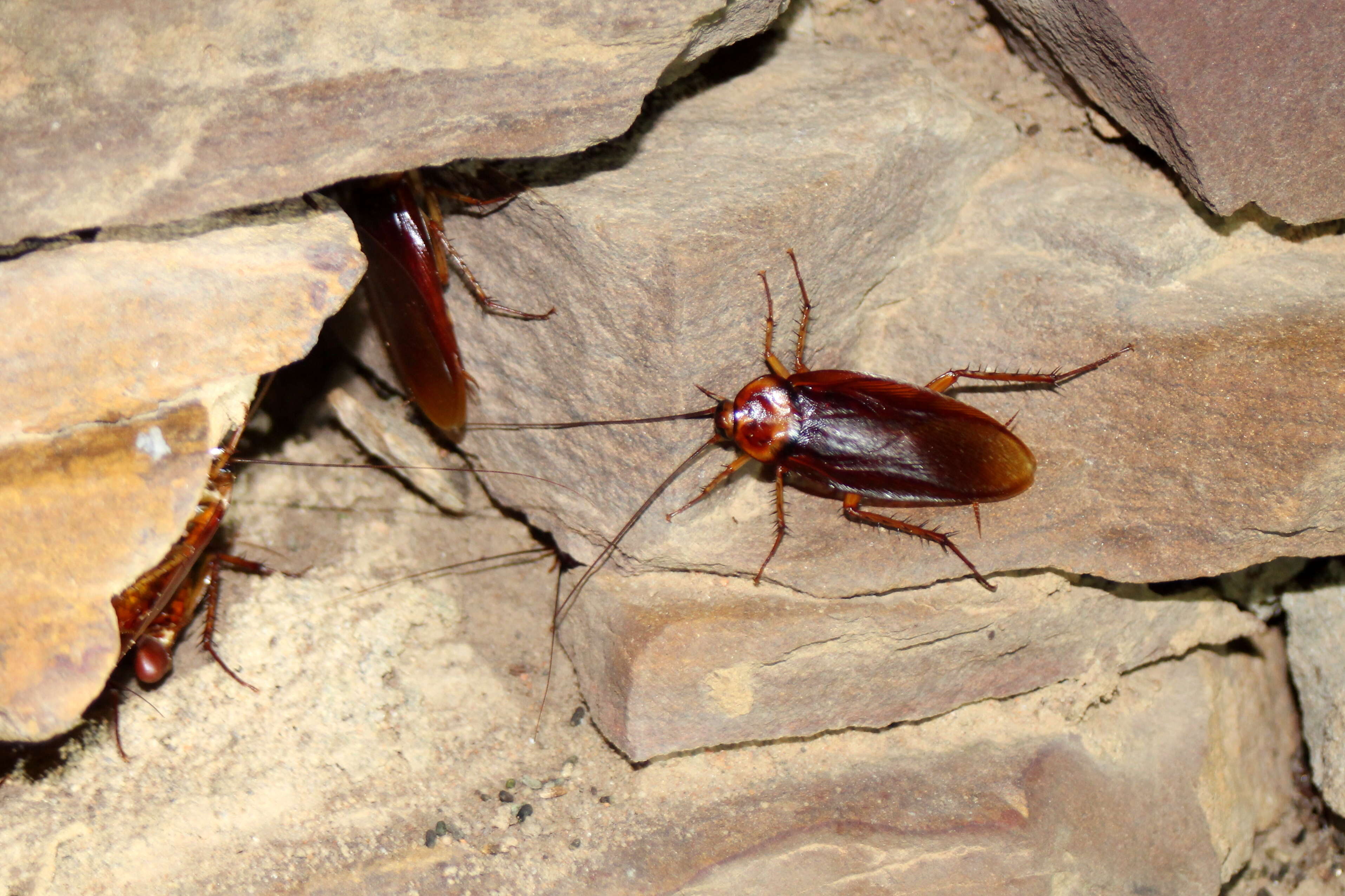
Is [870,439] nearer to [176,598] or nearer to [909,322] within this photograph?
[909,322]

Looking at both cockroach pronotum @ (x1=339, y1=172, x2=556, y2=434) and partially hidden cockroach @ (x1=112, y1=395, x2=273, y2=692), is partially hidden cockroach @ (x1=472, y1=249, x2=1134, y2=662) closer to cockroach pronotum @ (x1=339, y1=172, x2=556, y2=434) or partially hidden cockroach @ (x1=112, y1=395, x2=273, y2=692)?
cockroach pronotum @ (x1=339, y1=172, x2=556, y2=434)

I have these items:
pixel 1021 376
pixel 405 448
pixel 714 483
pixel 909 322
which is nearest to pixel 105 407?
pixel 405 448

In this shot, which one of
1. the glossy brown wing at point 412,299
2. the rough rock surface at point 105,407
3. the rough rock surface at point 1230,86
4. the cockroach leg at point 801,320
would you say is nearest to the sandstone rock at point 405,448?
the glossy brown wing at point 412,299

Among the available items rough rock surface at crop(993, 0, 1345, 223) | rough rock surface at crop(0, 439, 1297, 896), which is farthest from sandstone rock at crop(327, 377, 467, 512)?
rough rock surface at crop(993, 0, 1345, 223)

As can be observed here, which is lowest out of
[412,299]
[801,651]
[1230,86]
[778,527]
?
[801,651]

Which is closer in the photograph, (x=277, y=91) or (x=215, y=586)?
(x=277, y=91)

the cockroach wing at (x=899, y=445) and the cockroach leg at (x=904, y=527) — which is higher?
the cockroach wing at (x=899, y=445)

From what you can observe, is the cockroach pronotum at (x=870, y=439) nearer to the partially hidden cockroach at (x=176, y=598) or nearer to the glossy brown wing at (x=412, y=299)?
the glossy brown wing at (x=412, y=299)
